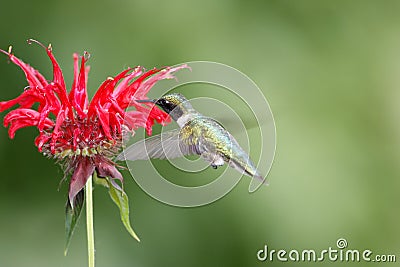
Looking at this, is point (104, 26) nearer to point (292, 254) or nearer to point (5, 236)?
point (5, 236)

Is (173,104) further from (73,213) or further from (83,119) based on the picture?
(73,213)

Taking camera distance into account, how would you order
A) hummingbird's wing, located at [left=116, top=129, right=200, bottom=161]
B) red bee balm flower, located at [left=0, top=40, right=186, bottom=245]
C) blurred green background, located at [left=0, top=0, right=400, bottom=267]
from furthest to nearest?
blurred green background, located at [left=0, top=0, right=400, bottom=267]
red bee balm flower, located at [left=0, top=40, right=186, bottom=245]
hummingbird's wing, located at [left=116, top=129, right=200, bottom=161]

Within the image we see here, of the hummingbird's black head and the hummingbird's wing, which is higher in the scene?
the hummingbird's black head

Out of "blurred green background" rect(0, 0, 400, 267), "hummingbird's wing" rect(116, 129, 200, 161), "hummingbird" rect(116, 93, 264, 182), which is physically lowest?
"hummingbird's wing" rect(116, 129, 200, 161)

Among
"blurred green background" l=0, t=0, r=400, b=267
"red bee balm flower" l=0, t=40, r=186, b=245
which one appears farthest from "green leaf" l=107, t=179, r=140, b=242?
"blurred green background" l=0, t=0, r=400, b=267

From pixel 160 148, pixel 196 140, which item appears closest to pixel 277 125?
pixel 196 140

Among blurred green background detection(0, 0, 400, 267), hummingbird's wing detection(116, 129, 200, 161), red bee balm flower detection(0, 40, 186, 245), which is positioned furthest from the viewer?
blurred green background detection(0, 0, 400, 267)

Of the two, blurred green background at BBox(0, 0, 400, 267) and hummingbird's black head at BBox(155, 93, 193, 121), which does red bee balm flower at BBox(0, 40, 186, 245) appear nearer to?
hummingbird's black head at BBox(155, 93, 193, 121)

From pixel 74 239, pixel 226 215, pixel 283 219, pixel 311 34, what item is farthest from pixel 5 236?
pixel 311 34
